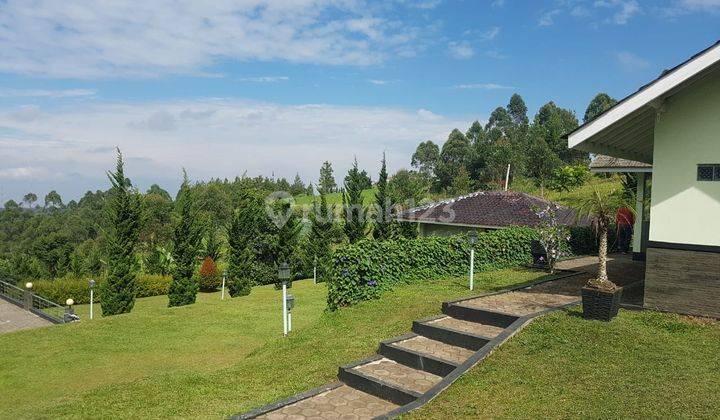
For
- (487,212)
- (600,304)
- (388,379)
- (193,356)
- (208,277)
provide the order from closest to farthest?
(388,379)
(600,304)
(193,356)
(487,212)
(208,277)

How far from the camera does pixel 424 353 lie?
7449mm

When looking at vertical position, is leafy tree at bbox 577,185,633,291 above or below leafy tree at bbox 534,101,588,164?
below

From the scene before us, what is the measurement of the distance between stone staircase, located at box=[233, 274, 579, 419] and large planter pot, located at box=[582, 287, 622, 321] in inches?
32.4

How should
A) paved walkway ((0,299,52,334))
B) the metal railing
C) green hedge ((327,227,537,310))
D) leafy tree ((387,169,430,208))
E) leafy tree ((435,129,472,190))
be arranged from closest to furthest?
1. green hedge ((327,227,537,310))
2. paved walkway ((0,299,52,334))
3. the metal railing
4. leafy tree ((387,169,430,208))
5. leafy tree ((435,129,472,190))

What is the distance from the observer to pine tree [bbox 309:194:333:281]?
2886cm

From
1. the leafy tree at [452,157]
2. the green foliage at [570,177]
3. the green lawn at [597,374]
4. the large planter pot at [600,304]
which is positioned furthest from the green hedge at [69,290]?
the leafy tree at [452,157]

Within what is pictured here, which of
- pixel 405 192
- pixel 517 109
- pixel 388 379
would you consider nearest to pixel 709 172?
pixel 388 379

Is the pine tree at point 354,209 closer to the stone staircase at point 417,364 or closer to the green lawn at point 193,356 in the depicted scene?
the green lawn at point 193,356

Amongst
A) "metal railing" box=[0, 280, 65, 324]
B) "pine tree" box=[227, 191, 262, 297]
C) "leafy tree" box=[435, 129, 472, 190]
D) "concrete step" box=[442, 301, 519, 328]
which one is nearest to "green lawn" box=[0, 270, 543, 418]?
"concrete step" box=[442, 301, 519, 328]

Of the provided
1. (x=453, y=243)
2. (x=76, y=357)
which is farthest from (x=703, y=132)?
(x=76, y=357)

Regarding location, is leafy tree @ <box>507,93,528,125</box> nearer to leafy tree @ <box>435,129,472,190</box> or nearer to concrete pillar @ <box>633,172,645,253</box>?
leafy tree @ <box>435,129,472,190</box>

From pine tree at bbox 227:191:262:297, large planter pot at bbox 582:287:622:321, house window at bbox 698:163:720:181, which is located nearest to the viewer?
large planter pot at bbox 582:287:622:321

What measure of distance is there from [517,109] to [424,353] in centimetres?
12309

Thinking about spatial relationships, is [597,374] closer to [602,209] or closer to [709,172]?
[602,209]
